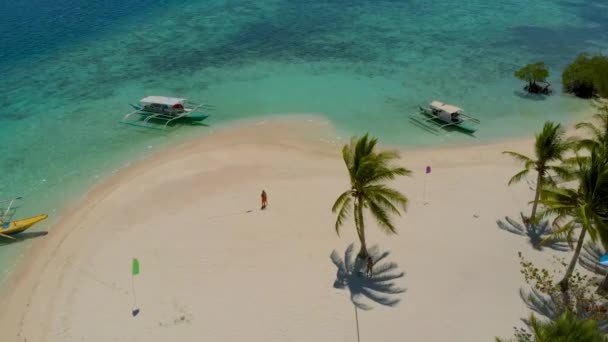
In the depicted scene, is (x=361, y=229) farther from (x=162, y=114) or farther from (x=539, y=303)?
(x=162, y=114)

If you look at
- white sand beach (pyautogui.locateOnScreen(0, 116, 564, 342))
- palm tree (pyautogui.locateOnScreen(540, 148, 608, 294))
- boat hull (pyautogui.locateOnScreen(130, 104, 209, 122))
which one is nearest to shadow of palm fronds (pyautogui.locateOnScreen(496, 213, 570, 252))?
white sand beach (pyautogui.locateOnScreen(0, 116, 564, 342))

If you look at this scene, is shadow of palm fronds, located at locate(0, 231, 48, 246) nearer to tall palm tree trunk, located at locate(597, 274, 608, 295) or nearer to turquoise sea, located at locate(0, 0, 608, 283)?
turquoise sea, located at locate(0, 0, 608, 283)

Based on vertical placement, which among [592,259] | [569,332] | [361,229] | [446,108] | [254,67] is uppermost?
[254,67]

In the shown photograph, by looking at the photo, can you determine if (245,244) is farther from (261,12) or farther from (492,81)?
(261,12)

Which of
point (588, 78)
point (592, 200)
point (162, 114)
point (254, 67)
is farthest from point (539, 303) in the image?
point (254, 67)

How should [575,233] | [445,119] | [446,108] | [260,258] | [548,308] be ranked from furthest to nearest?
[445,119]
[446,108]
[575,233]
[260,258]
[548,308]

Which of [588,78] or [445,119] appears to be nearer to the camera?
[445,119]

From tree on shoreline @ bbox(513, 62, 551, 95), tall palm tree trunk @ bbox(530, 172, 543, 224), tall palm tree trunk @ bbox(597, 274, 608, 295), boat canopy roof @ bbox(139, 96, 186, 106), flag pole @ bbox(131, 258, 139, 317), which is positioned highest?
tree on shoreline @ bbox(513, 62, 551, 95)
